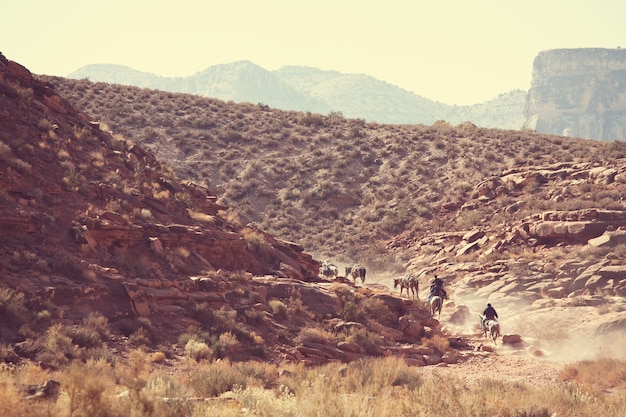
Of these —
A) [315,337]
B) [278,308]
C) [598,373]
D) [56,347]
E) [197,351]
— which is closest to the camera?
[56,347]

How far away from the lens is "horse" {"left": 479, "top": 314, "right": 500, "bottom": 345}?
2545 centimetres

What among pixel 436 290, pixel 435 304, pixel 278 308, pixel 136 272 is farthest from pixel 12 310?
pixel 436 290

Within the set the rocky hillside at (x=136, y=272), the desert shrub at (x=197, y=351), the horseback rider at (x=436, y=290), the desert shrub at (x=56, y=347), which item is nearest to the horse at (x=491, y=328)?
the rocky hillside at (x=136, y=272)

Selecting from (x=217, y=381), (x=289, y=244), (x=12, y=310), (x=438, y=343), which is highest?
(x=289, y=244)

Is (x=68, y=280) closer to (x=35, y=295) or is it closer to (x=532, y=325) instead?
(x=35, y=295)

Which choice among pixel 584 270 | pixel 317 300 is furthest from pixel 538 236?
pixel 317 300

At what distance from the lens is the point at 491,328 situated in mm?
Result: 25531

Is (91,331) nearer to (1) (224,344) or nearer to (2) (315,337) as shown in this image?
(1) (224,344)

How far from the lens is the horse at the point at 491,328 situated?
2545cm

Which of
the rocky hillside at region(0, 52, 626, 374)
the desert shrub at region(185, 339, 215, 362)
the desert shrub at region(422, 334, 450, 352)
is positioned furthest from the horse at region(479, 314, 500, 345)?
the desert shrub at region(185, 339, 215, 362)

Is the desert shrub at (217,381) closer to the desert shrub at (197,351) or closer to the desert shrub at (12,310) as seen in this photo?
the desert shrub at (197,351)

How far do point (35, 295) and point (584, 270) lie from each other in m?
25.2

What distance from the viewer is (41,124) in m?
25.2

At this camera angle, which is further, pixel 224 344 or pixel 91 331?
pixel 224 344
